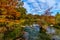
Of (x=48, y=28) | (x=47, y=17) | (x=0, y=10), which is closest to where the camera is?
(x=0, y=10)

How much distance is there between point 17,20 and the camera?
2213 mm

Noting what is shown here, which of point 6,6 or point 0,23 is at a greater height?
point 6,6

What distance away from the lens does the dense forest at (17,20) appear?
2.14 metres

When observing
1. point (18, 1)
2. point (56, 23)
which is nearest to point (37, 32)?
point (56, 23)

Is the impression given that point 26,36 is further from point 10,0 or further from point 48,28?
point 10,0

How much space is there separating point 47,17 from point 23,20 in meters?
0.32

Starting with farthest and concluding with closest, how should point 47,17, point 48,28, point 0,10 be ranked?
point 48,28
point 47,17
point 0,10

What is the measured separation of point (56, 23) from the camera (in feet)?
7.72

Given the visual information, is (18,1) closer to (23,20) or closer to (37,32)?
(23,20)

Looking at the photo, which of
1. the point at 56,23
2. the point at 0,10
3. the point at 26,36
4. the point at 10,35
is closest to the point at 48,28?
the point at 56,23

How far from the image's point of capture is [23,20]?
2.25 meters

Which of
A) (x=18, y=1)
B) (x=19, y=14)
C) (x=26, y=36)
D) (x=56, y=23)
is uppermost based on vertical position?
(x=18, y=1)

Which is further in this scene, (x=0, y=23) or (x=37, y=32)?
(x=37, y=32)

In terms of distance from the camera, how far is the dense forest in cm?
214
